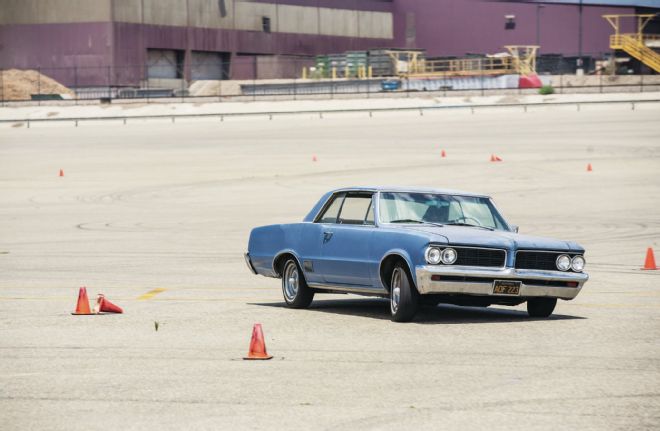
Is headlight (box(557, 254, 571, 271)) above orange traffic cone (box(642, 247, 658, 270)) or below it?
above

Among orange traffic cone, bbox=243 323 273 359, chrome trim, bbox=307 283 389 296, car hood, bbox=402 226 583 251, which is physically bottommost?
chrome trim, bbox=307 283 389 296

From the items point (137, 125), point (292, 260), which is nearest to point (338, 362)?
point (292, 260)

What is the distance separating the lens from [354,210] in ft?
46.7

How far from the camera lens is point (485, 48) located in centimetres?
10812

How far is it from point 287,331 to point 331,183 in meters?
26.9

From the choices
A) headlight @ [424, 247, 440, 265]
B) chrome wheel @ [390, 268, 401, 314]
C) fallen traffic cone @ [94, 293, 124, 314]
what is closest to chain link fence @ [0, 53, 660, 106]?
fallen traffic cone @ [94, 293, 124, 314]

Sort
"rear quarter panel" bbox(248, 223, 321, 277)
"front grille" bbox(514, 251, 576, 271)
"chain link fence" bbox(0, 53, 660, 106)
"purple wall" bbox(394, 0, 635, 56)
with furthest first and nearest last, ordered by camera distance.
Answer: "purple wall" bbox(394, 0, 635, 56) → "chain link fence" bbox(0, 53, 660, 106) → "rear quarter panel" bbox(248, 223, 321, 277) → "front grille" bbox(514, 251, 576, 271)

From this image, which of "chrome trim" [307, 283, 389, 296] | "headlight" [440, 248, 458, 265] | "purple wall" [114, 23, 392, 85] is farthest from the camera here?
"purple wall" [114, 23, 392, 85]

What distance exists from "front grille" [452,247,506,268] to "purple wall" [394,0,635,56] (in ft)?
318

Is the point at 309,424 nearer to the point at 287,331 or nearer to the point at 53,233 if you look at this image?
the point at 287,331

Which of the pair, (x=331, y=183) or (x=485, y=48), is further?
(x=485, y=48)

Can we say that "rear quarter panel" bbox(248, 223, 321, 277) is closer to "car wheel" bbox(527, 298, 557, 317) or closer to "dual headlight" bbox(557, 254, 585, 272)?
"car wheel" bbox(527, 298, 557, 317)

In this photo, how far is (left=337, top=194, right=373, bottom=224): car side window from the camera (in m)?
14.2

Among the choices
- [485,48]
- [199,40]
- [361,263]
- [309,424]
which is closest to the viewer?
[309,424]
